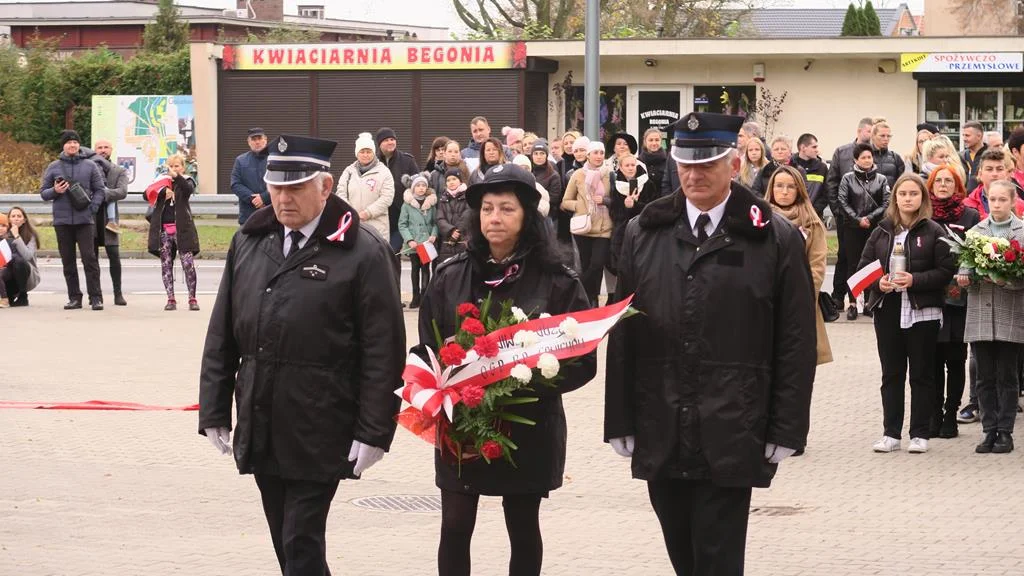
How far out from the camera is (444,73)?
3366cm

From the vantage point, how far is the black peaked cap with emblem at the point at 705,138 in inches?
219

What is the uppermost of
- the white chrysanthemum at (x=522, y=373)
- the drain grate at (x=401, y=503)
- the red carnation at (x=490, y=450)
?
the white chrysanthemum at (x=522, y=373)

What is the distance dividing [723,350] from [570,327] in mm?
541

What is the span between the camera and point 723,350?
18.0ft

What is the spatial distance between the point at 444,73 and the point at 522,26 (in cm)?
1471

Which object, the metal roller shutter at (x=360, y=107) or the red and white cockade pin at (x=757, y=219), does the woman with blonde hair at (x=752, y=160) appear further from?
the metal roller shutter at (x=360, y=107)

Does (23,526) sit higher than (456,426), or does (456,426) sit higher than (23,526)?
(456,426)

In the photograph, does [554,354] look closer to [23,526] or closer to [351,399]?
[351,399]

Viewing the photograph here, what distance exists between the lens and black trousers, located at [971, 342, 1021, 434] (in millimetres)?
10492

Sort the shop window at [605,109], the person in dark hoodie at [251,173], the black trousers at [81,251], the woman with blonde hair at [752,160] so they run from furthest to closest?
the shop window at [605,109], the black trousers at [81,251], the person in dark hoodie at [251,173], the woman with blonde hair at [752,160]

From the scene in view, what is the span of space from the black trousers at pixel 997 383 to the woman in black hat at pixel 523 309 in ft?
18.1

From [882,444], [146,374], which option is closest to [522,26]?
[146,374]

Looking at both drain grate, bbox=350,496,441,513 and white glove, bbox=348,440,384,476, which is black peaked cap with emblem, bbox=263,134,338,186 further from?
drain grate, bbox=350,496,441,513

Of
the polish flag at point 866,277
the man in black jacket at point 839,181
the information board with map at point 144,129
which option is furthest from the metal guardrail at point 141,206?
the polish flag at point 866,277
